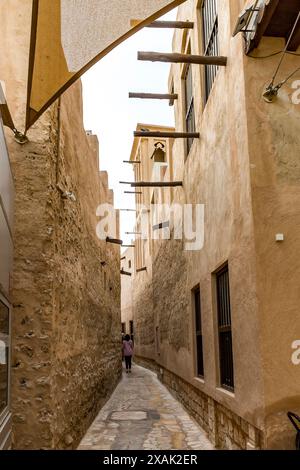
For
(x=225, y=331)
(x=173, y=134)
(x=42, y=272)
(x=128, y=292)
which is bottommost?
(x=225, y=331)

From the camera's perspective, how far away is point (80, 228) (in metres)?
7.20

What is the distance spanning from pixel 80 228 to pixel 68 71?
337cm

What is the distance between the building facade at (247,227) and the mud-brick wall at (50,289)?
177 centimetres

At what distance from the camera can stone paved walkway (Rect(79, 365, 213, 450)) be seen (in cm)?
662

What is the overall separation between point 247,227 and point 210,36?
3446 mm

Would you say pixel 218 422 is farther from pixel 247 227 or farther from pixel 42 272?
pixel 42 272

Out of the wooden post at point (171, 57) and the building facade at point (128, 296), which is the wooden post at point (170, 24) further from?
the building facade at point (128, 296)

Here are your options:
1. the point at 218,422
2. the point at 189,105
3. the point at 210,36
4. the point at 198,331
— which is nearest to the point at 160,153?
the point at 189,105

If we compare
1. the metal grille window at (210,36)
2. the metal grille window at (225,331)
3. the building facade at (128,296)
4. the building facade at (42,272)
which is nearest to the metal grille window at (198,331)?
the metal grille window at (225,331)

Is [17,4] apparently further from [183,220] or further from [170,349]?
[170,349]

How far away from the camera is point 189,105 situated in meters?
9.17

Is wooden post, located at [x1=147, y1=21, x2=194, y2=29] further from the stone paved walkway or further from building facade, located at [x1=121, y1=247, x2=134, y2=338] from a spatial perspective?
building facade, located at [x1=121, y1=247, x2=134, y2=338]

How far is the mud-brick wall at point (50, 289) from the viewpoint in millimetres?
4641

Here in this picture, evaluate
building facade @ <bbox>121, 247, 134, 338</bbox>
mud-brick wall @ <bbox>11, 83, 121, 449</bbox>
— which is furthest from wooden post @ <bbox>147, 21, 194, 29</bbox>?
building facade @ <bbox>121, 247, 134, 338</bbox>
